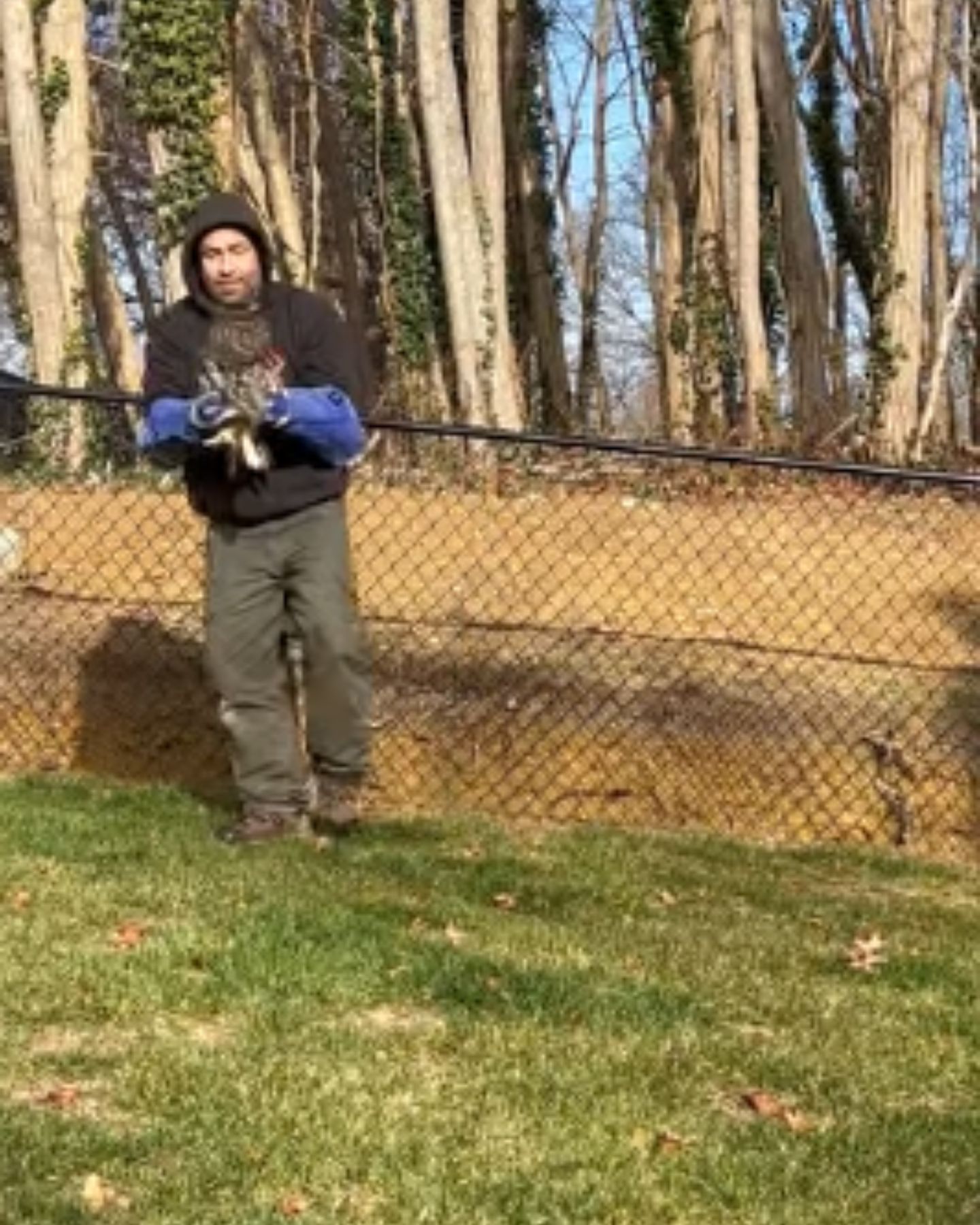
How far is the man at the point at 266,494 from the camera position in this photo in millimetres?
5598

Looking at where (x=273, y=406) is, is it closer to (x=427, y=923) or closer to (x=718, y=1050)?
(x=427, y=923)

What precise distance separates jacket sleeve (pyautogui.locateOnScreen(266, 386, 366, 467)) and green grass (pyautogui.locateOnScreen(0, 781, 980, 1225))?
1244 millimetres

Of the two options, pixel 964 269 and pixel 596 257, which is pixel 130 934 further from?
pixel 596 257

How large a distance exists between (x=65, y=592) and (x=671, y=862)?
3.53 metres

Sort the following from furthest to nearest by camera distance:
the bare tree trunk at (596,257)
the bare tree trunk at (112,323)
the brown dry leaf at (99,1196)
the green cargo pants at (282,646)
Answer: the bare tree trunk at (596,257) → the bare tree trunk at (112,323) → the green cargo pants at (282,646) → the brown dry leaf at (99,1196)

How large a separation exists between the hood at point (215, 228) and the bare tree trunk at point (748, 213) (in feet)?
36.7

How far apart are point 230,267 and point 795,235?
13611 mm

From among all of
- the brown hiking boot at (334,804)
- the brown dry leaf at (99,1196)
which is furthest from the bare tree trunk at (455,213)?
the brown dry leaf at (99,1196)

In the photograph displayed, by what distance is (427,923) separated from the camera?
510cm

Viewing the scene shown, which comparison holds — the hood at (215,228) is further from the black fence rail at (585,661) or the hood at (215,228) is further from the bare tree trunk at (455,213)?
the bare tree trunk at (455,213)

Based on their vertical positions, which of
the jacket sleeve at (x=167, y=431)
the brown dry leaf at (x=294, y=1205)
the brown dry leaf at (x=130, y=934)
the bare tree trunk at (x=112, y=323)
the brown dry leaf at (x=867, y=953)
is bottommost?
the brown dry leaf at (x=867, y=953)

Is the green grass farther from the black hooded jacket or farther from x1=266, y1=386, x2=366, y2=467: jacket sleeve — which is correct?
x1=266, y1=386, x2=366, y2=467: jacket sleeve

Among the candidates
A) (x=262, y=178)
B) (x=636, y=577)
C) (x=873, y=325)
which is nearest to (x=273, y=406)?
(x=636, y=577)

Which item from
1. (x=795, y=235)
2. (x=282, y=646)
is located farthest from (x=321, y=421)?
(x=795, y=235)
